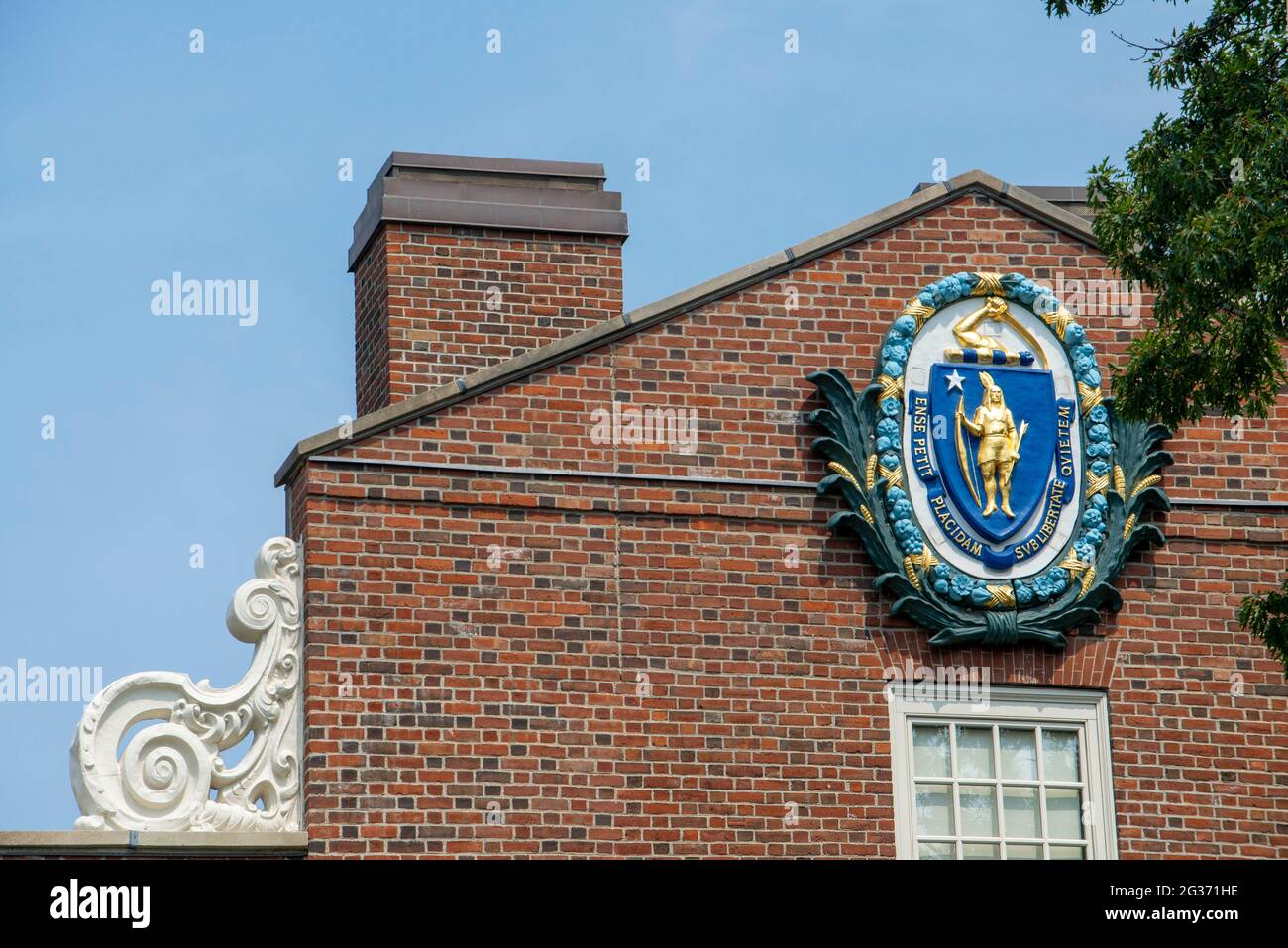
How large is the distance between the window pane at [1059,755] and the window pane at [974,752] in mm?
456

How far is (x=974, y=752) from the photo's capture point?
19.0 meters

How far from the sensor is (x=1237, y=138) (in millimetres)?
16516

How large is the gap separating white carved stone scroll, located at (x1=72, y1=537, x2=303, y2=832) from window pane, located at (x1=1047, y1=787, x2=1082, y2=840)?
581cm

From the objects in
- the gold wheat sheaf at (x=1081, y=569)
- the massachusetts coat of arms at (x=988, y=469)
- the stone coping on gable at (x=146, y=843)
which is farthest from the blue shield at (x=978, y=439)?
the stone coping on gable at (x=146, y=843)

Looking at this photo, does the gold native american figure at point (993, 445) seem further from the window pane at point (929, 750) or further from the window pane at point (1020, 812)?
the window pane at point (1020, 812)

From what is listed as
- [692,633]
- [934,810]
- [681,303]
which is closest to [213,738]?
[692,633]

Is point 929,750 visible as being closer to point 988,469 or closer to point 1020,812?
point 1020,812

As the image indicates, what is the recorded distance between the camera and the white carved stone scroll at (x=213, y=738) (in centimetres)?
1758

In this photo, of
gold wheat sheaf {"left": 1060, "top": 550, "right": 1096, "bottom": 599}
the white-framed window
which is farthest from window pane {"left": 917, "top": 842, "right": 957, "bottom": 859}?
gold wheat sheaf {"left": 1060, "top": 550, "right": 1096, "bottom": 599}

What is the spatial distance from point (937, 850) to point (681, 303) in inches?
185

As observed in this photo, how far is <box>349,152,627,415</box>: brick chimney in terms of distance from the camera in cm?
2247

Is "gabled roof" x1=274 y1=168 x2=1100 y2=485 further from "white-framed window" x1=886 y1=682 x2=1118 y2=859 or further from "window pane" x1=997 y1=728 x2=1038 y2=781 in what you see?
"window pane" x1=997 y1=728 x2=1038 y2=781

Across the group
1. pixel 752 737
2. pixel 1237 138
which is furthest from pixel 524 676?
pixel 1237 138

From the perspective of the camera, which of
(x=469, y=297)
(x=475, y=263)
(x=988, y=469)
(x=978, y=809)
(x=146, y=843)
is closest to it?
(x=146, y=843)
